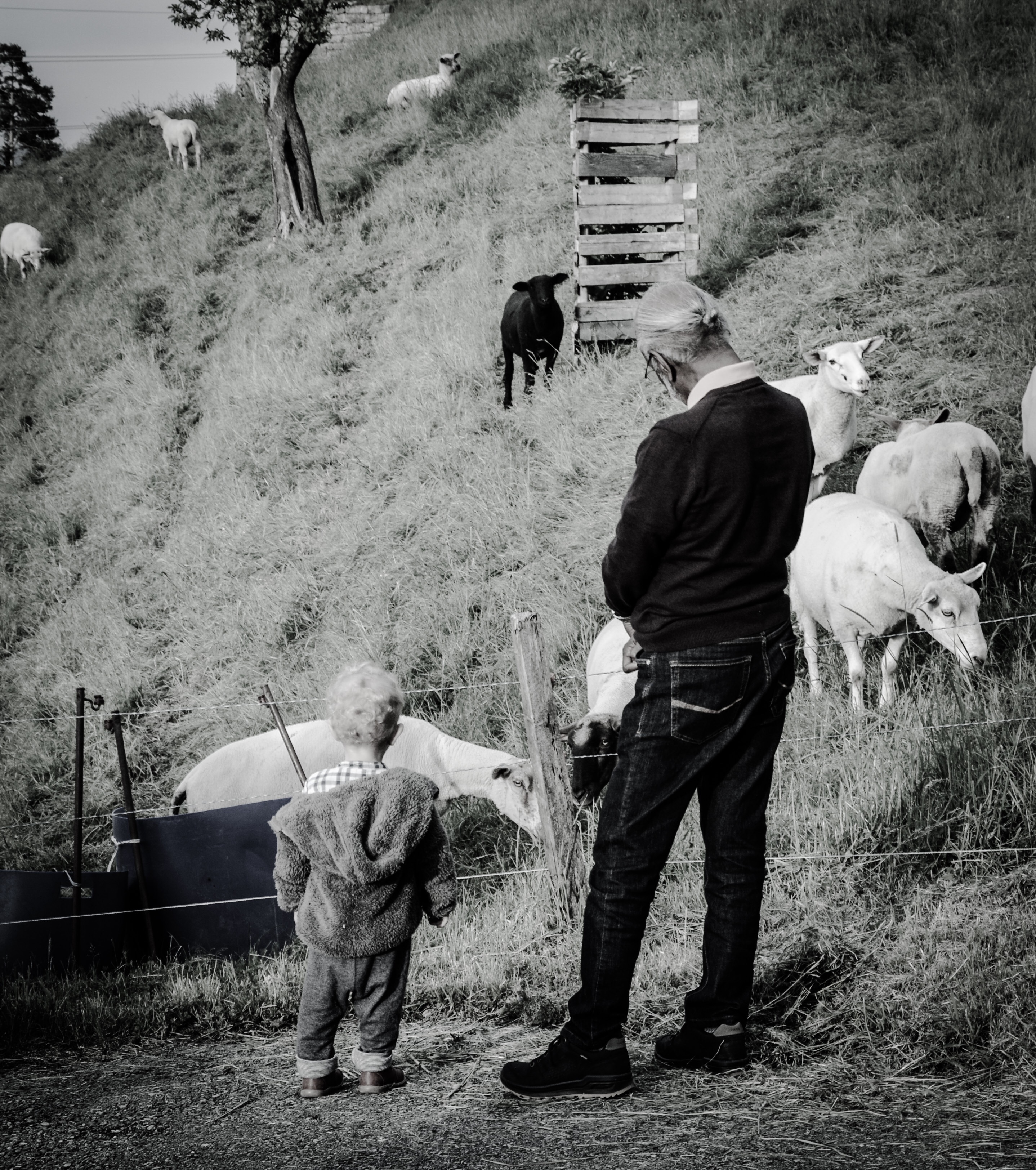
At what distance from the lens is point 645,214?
1243 cm

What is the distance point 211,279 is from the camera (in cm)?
1838

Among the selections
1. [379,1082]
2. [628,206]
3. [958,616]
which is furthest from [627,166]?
[379,1082]

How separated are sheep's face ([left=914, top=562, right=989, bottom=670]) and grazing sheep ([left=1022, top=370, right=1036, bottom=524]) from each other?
5.46 feet

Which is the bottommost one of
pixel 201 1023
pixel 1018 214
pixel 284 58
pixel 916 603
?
pixel 201 1023

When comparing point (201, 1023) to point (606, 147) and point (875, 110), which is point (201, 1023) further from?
point (875, 110)

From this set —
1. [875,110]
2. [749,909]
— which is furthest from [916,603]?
[875,110]

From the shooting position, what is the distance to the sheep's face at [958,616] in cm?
566

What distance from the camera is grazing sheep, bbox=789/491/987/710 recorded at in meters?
5.75

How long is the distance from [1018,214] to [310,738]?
967cm

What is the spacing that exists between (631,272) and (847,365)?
530 centimetres

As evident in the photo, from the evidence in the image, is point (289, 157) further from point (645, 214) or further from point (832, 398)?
point (832, 398)

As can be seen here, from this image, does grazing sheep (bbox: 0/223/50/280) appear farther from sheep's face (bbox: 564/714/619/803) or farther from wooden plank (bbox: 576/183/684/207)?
sheep's face (bbox: 564/714/619/803)

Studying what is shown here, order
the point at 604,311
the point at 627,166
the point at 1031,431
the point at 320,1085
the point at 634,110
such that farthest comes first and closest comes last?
the point at 634,110 < the point at 627,166 < the point at 604,311 < the point at 1031,431 < the point at 320,1085

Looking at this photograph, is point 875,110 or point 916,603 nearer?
point 916,603
